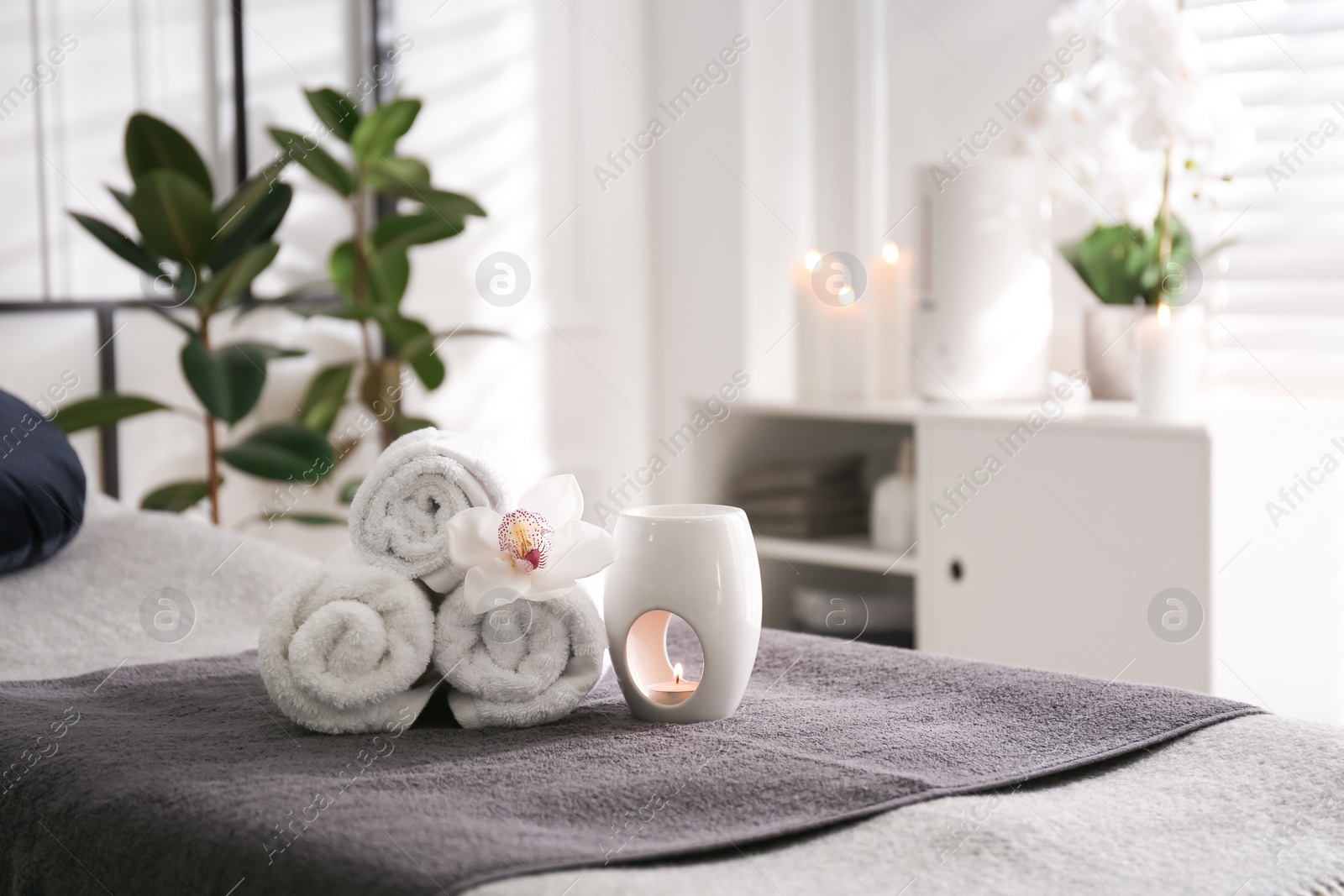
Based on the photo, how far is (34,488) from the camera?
3.90 ft

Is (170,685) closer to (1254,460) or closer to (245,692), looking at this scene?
(245,692)

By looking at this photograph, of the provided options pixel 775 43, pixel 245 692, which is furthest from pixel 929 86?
pixel 245 692

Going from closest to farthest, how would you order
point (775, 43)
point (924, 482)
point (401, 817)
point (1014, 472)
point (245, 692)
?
1. point (401, 817)
2. point (245, 692)
3. point (1014, 472)
4. point (924, 482)
5. point (775, 43)

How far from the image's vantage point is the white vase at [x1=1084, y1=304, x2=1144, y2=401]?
1.99 meters

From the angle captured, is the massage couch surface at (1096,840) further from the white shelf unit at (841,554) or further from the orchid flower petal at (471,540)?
the white shelf unit at (841,554)

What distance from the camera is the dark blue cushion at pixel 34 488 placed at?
1.16 meters

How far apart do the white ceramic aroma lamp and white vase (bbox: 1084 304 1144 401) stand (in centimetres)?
136

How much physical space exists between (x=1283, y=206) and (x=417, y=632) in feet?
5.92

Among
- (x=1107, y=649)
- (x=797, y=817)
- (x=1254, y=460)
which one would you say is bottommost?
(x=1107, y=649)

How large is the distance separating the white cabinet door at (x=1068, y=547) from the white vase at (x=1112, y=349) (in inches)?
11.0

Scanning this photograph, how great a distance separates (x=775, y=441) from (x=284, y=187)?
1018mm

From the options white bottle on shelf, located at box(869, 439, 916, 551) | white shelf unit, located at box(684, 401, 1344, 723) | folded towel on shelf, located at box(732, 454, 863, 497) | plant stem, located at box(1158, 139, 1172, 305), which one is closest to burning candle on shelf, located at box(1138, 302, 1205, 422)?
white shelf unit, located at box(684, 401, 1344, 723)

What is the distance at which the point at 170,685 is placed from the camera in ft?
3.10

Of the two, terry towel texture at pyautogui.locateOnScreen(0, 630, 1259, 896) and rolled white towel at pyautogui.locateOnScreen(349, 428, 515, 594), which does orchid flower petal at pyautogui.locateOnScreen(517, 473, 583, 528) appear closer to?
rolled white towel at pyautogui.locateOnScreen(349, 428, 515, 594)
